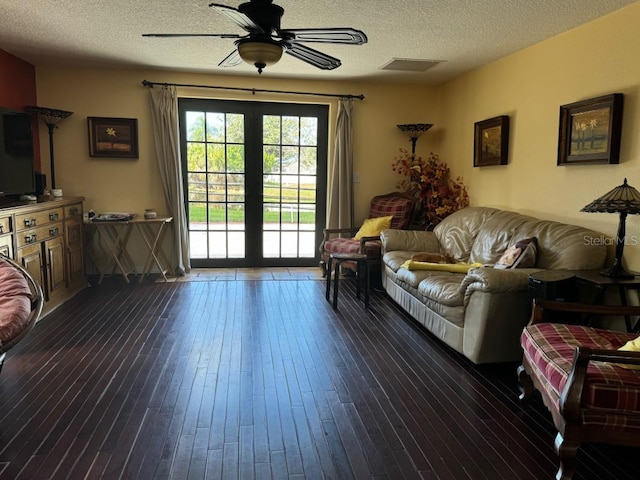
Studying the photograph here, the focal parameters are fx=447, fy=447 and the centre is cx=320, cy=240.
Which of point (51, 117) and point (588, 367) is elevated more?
A: point (51, 117)

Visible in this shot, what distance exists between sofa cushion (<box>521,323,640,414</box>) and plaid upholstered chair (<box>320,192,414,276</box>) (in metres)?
2.46

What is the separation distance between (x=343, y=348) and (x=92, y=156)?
12.7ft

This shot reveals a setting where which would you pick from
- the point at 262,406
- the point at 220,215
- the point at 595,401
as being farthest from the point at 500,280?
the point at 220,215

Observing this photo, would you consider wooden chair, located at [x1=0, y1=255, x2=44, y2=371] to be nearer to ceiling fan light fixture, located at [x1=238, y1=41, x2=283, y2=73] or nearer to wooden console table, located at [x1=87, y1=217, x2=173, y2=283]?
ceiling fan light fixture, located at [x1=238, y1=41, x2=283, y2=73]

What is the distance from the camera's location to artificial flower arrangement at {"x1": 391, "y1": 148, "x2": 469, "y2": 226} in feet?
17.3

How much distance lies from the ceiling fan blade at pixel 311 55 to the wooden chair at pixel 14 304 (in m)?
2.26

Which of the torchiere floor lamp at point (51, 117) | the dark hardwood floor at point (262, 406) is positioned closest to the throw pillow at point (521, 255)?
the dark hardwood floor at point (262, 406)

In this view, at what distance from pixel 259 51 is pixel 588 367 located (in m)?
2.40

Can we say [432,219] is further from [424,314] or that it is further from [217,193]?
[217,193]

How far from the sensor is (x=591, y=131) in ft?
10.8

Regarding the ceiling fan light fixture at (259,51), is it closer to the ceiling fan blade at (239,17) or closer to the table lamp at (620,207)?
the ceiling fan blade at (239,17)

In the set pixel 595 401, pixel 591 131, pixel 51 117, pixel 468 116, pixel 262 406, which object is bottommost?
pixel 262 406

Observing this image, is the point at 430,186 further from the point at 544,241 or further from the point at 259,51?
the point at 259,51

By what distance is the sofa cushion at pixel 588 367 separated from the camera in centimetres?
177
